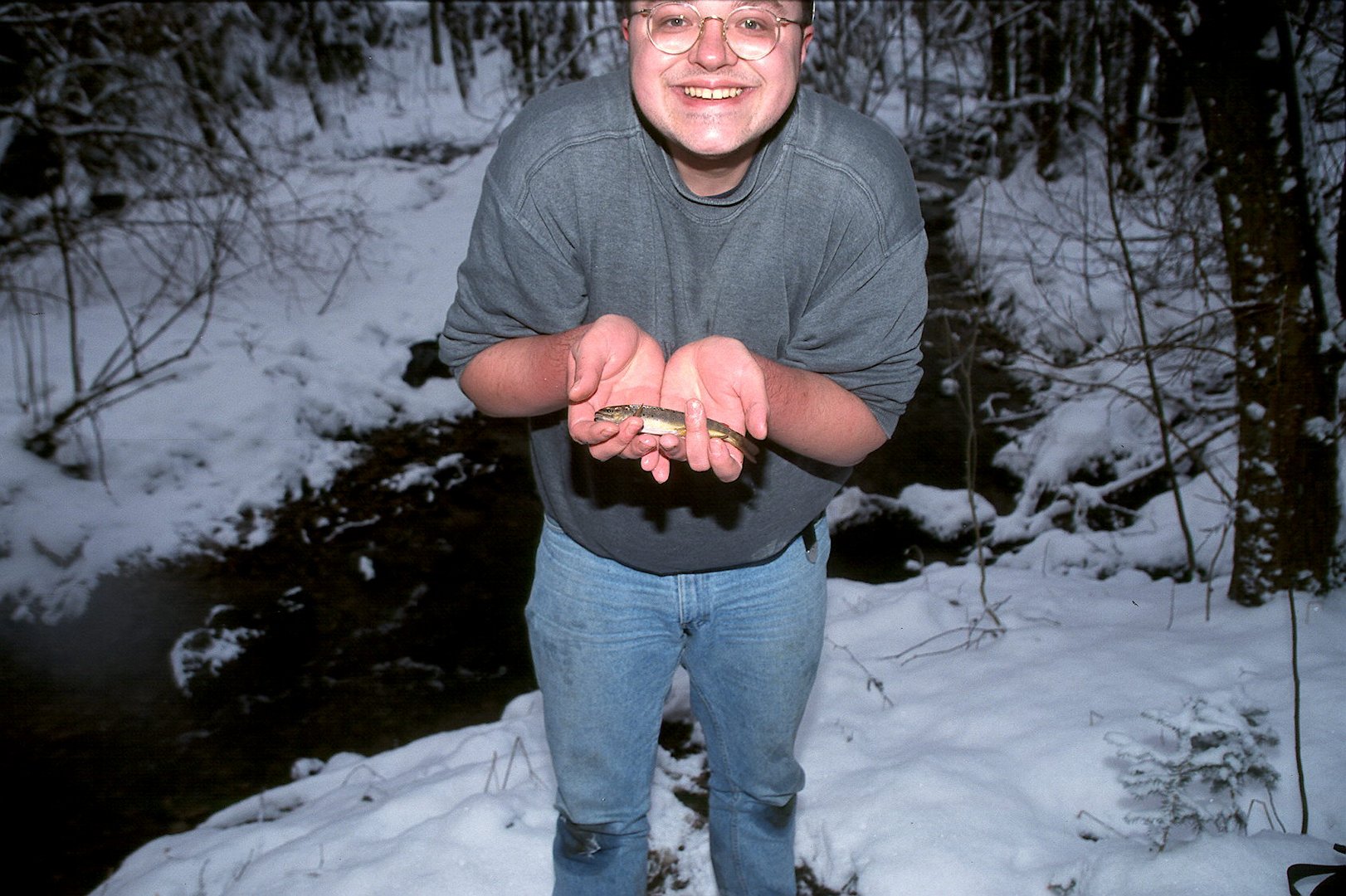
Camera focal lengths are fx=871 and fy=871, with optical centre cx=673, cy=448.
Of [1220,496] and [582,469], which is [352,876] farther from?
[1220,496]

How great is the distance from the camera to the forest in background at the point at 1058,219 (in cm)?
301

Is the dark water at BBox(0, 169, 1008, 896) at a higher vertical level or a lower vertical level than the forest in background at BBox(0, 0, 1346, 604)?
lower

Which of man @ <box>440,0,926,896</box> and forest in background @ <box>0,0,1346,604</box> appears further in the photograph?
forest in background @ <box>0,0,1346,604</box>

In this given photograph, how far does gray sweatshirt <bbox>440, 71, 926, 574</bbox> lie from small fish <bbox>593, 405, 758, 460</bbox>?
26 centimetres

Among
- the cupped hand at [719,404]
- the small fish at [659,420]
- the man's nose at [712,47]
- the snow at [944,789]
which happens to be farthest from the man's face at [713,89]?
the snow at [944,789]

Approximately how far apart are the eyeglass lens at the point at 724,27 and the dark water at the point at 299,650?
258 cm

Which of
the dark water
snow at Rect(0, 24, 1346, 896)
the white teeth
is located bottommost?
the dark water

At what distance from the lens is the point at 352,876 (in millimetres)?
2410

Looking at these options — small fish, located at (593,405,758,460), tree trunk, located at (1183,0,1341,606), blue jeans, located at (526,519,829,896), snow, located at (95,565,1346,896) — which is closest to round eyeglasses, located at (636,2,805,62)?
small fish, located at (593,405,758,460)

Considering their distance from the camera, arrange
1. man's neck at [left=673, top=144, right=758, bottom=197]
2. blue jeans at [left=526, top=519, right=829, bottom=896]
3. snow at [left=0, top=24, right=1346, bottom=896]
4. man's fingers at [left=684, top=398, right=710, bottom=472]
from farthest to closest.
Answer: snow at [left=0, top=24, right=1346, bottom=896]
blue jeans at [left=526, top=519, right=829, bottom=896]
man's neck at [left=673, top=144, right=758, bottom=197]
man's fingers at [left=684, top=398, right=710, bottom=472]

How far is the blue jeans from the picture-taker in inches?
65.9

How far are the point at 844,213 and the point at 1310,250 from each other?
241 cm

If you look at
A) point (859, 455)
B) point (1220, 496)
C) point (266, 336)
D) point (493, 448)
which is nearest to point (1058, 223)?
point (1220, 496)

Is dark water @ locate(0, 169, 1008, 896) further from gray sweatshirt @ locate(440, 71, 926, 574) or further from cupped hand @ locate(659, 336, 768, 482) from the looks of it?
cupped hand @ locate(659, 336, 768, 482)
